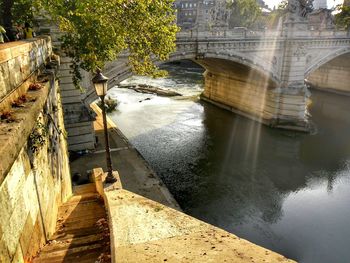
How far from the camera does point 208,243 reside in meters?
4.15

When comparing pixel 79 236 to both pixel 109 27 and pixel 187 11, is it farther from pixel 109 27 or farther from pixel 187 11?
pixel 187 11

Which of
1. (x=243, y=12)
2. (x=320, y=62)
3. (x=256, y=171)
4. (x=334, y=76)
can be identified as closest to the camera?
(x=256, y=171)

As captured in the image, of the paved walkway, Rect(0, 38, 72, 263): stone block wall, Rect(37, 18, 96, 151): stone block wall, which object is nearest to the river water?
the paved walkway

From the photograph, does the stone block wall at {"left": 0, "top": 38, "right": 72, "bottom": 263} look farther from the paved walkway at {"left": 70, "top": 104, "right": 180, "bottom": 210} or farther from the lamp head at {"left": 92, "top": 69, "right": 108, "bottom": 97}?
the paved walkway at {"left": 70, "top": 104, "right": 180, "bottom": 210}

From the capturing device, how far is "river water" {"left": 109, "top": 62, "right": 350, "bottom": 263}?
1260 centimetres

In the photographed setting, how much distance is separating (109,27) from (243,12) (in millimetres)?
57964

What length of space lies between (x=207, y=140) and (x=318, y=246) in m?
11.9

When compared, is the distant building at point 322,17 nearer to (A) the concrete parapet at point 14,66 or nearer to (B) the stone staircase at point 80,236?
(B) the stone staircase at point 80,236

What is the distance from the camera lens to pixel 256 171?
17.8 meters

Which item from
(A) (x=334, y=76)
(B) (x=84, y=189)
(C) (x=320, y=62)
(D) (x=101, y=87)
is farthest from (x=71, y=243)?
(A) (x=334, y=76)

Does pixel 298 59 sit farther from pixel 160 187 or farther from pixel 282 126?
pixel 160 187

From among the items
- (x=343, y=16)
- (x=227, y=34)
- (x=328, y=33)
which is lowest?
(x=227, y=34)

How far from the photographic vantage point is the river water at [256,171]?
12602 mm

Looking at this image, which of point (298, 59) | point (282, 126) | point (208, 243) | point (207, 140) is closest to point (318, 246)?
point (208, 243)
